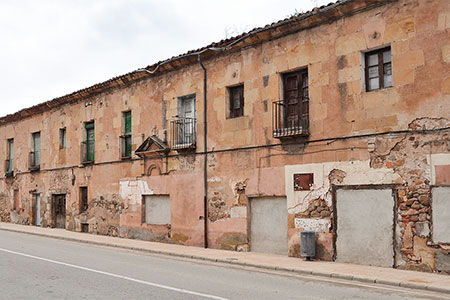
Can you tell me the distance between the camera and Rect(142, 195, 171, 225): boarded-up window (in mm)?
17516

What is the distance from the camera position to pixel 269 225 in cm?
1409

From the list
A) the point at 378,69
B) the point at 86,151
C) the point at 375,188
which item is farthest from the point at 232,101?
the point at 86,151

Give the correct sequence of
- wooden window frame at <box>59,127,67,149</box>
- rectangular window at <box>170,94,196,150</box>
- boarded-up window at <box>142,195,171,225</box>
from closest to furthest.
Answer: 1. rectangular window at <box>170,94,196,150</box>
2. boarded-up window at <box>142,195,171,225</box>
3. wooden window frame at <box>59,127,67,149</box>

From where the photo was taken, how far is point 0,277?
9.62 meters

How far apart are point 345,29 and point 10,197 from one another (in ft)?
73.2

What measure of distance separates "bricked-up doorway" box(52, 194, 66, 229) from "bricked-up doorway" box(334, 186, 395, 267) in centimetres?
1513

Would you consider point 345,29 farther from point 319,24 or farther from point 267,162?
point 267,162

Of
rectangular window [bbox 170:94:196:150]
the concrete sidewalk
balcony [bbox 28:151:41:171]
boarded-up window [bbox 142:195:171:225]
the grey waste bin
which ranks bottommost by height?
the concrete sidewalk

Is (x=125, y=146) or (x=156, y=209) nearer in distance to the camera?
(x=156, y=209)

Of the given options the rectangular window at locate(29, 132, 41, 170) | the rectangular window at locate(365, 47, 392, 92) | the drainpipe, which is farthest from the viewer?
the rectangular window at locate(29, 132, 41, 170)

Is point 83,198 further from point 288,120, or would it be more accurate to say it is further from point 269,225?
point 288,120

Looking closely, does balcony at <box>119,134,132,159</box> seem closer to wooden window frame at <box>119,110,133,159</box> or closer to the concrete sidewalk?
wooden window frame at <box>119,110,133,159</box>

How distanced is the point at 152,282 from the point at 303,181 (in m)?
5.34

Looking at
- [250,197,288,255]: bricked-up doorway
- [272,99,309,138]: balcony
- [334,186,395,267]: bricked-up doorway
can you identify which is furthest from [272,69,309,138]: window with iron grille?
[334,186,395,267]: bricked-up doorway
